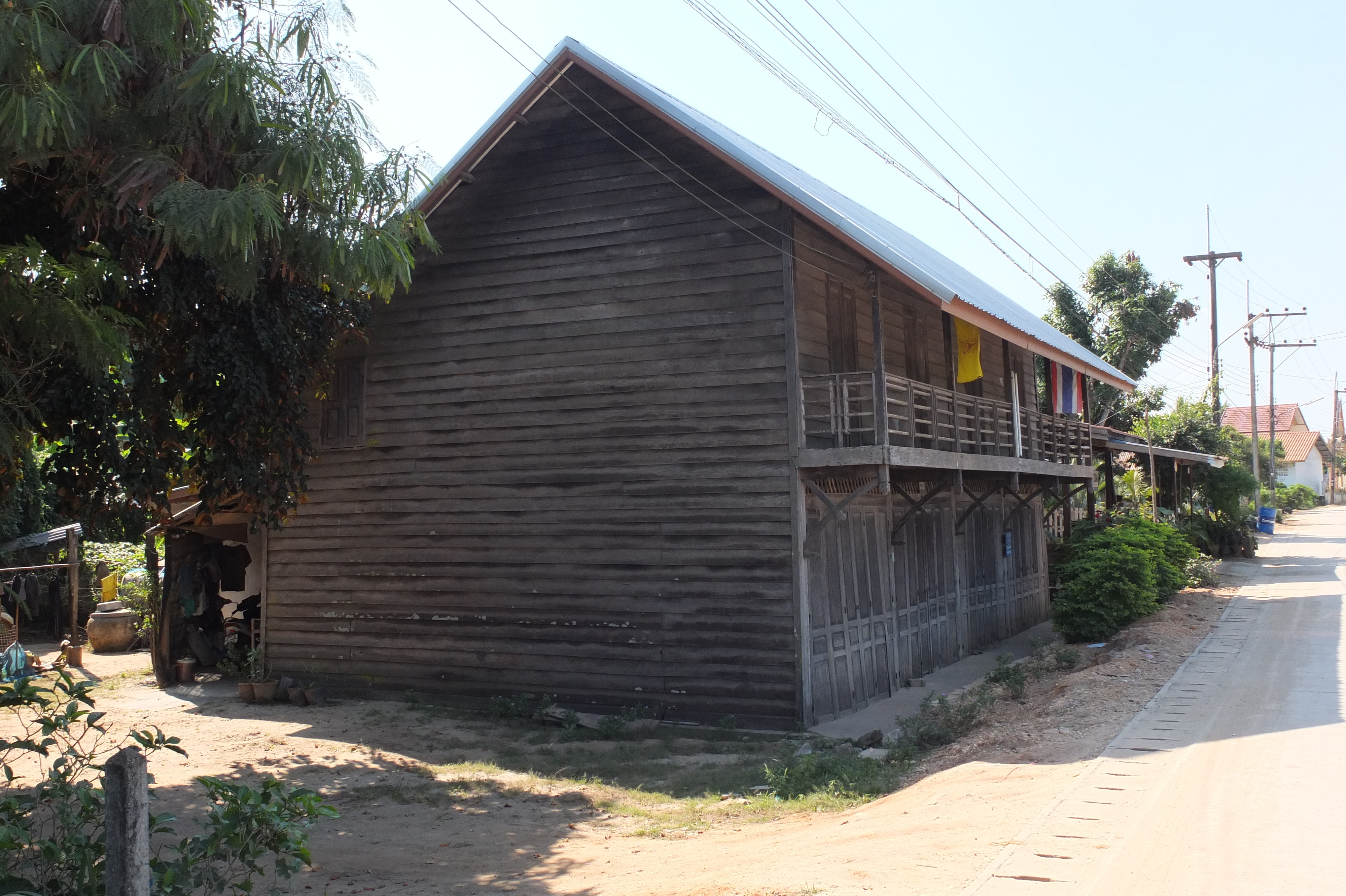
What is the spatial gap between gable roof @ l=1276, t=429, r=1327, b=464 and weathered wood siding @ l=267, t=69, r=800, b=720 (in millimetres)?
89142

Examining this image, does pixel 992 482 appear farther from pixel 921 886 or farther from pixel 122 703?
pixel 122 703

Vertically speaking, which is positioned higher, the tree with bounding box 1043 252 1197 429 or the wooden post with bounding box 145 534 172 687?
the tree with bounding box 1043 252 1197 429

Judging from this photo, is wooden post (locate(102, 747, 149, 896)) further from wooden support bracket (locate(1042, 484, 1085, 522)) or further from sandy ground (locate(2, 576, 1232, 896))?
wooden support bracket (locate(1042, 484, 1085, 522))

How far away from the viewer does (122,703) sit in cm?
1530

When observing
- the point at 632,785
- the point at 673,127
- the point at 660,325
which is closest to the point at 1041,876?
the point at 632,785

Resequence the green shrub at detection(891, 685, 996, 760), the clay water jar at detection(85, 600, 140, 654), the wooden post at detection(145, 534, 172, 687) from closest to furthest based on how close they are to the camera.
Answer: the green shrub at detection(891, 685, 996, 760)
the wooden post at detection(145, 534, 172, 687)
the clay water jar at detection(85, 600, 140, 654)

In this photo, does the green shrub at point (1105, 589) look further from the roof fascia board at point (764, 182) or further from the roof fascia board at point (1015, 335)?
the roof fascia board at point (764, 182)

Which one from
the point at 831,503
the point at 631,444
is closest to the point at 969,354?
the point at 831,503

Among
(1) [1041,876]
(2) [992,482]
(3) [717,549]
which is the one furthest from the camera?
(2) [992,482]

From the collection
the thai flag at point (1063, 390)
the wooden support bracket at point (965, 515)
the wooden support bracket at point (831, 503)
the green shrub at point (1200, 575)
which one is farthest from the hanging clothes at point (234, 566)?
the green shrub at point (1200, 575)

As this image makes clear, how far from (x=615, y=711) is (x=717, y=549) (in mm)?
2540

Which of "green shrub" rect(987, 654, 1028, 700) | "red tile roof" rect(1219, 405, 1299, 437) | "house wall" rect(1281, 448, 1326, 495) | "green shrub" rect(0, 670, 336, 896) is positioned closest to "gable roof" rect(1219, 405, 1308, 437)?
"red tile roof" rect(1219, 405, 1299, 437)

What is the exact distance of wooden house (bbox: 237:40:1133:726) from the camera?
12508 mm

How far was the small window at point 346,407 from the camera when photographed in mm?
15422
